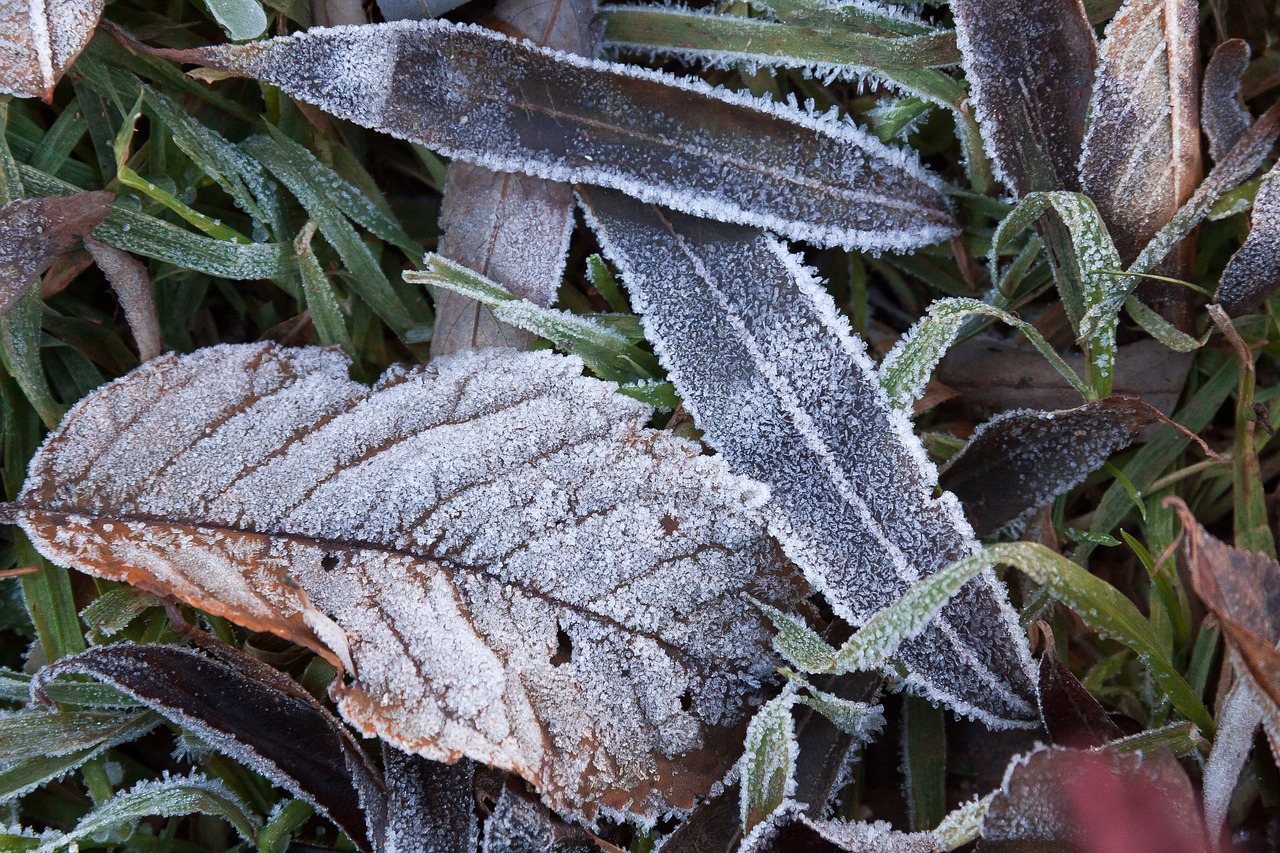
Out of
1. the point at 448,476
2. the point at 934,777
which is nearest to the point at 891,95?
the point at 448,476

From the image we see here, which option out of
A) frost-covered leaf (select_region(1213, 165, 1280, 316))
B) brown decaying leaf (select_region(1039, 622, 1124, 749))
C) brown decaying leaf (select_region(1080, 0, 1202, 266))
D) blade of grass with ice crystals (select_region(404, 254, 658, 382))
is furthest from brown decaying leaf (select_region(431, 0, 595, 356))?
frost-covered leaf (select_region(1213, 165, 1280, 316))

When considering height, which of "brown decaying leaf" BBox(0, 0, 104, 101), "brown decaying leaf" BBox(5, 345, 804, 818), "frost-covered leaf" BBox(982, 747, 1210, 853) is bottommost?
"frost-covered leaf" BBox(982, 747, 1210, 853)

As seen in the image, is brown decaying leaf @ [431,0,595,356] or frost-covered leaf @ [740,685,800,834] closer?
frost-covered leaf @ [740,685,800,834]

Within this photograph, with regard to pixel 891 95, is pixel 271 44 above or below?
above

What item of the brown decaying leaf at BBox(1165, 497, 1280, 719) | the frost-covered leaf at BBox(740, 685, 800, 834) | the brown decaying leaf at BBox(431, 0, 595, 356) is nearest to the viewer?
the brown decaying leaf at BBox(1165, 497, 1280, 719)

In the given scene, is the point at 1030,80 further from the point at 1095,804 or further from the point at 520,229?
the point at 1095,804

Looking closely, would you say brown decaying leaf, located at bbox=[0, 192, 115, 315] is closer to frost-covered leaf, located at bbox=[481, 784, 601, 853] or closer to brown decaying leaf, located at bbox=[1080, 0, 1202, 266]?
frost-covered leaf, located at bbox=[481, 784, 601, 853]

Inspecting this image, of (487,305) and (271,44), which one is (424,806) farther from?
(271,44)
